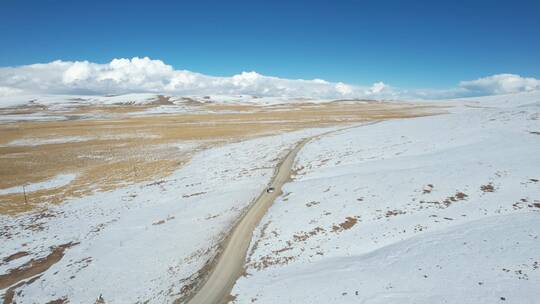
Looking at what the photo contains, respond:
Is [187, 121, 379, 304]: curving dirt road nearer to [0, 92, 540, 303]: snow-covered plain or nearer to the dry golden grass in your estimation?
[0, 92, 540, 303]: snow-covered plain

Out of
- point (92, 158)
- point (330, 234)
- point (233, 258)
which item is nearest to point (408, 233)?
point (330, 234)

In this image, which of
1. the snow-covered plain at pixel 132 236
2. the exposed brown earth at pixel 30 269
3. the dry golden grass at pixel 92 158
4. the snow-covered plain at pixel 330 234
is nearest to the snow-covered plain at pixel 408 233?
the snow-covered plain at pixel 330 234

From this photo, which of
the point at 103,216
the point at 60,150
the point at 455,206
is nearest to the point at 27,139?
the point at 60,150

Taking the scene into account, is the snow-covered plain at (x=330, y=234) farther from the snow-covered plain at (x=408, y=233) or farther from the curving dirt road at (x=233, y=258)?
the curving dirt road at (x=233, y=258)

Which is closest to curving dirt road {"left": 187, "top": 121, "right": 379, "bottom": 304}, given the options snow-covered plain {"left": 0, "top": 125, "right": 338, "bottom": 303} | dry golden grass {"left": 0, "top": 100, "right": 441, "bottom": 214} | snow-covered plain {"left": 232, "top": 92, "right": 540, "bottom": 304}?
snow-covered plain {"left": 232, "top": 92, "right": 540, "bottom": 304}

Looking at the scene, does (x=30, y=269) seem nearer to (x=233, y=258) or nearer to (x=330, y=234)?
(x=233, y=258)

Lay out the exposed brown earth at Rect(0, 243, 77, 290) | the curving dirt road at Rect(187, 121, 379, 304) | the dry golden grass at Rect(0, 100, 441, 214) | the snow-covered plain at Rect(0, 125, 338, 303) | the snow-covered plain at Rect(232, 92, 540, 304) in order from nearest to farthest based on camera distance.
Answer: the snow-covered plain at Rect(232, 92, 540, 304), the curving dirt road at Rect(187, 121, 379, 304), the snow-covered plain at Rect(0, 125, 338, 303), the exposed brown earth at Rect(0, 243, 77, 290), the dry golden grass at Rect(0, 100, 441, 214)

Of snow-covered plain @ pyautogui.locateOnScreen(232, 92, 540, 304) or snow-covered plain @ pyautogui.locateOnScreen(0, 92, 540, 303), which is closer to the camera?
snow-covered plain @ pyautogui.locateOnScreen(232, 92, 540, 304)

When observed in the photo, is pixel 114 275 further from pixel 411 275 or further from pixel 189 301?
pixel 411 275
